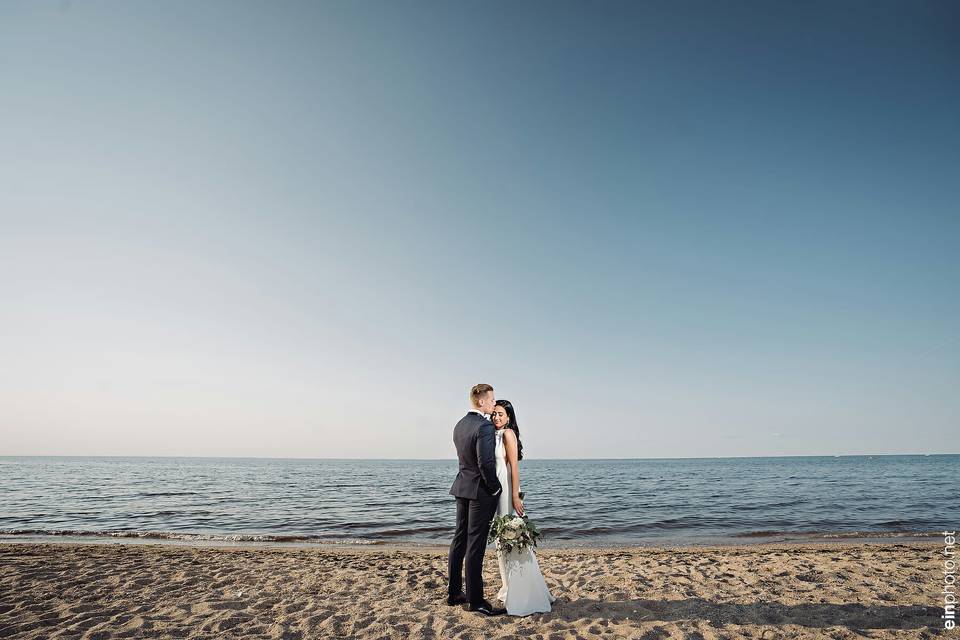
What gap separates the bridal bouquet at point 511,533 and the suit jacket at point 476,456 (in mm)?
416

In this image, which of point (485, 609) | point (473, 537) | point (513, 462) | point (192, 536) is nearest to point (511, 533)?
point (473, 537)

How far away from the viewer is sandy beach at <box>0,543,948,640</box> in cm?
523

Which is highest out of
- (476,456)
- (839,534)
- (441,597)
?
(476,456)

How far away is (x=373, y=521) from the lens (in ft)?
54.9

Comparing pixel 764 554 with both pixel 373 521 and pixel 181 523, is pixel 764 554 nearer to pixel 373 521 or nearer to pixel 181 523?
pixel 373 521

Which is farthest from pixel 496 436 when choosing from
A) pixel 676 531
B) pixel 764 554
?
pixel 676 531

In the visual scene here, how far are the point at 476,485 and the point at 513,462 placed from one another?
0.53 metres

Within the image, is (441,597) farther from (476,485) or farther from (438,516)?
(438,516)

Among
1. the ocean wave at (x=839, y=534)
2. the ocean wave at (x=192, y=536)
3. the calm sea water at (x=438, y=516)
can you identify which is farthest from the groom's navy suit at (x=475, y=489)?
the ocean wave at (x=839, y=534)

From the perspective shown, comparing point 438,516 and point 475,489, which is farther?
point 438,516

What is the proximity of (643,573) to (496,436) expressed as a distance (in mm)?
4414

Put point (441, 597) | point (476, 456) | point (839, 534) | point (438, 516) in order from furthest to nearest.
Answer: point (438, 516)
point (839, 534)
point (441, 597)
point (476, 456)

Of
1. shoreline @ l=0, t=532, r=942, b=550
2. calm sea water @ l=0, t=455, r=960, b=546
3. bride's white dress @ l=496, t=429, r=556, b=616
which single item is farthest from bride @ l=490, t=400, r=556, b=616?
calm sea water @ l=0, t=455, r=960, b=546

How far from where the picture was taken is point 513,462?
564 centimetres
